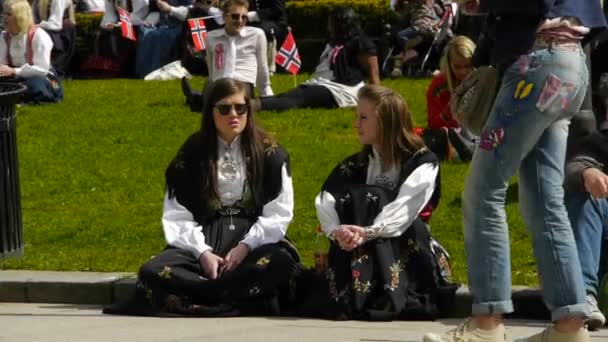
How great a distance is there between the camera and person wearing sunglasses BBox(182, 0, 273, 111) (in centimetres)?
1526

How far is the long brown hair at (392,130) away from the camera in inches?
324

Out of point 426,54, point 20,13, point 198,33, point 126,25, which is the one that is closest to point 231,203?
point 20,13

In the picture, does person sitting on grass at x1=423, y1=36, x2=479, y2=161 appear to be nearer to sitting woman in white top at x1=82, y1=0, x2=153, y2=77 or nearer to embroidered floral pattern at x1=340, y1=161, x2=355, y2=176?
embroidered floral pattern at x1=340, y1=161, x2=355, y2=176

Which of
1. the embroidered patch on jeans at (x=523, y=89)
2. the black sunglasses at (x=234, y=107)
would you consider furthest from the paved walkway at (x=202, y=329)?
the embroidered patch on jeans at (x=523, y=89)

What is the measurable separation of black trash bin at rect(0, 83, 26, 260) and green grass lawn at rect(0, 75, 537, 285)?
0.45ft

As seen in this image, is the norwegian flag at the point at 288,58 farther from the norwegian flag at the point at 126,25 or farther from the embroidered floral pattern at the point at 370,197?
the embroidered floral pattern at the point at 370,197

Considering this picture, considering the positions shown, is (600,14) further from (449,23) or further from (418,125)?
(449,23)

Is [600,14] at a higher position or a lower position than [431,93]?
higher

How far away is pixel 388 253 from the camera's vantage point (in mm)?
8023

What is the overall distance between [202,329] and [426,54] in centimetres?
1144

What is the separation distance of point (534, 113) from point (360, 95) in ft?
7.10

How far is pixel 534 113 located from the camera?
627cm

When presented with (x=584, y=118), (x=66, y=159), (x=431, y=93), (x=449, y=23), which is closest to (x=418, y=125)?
(x=431, y=93)

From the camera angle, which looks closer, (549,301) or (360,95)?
(549,301)
